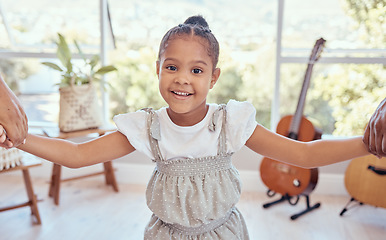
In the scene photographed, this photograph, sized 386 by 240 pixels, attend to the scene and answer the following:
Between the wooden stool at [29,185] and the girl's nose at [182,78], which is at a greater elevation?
the girl's nose at [182,78]

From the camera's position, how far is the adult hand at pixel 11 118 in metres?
1.04

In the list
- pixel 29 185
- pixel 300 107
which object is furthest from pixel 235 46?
pixel 29 185

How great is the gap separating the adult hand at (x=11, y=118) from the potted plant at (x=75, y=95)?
5.16 ft

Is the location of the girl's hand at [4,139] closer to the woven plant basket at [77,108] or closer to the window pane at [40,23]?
the woven plant basket at [77,108]

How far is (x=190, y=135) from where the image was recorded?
4.01 ft

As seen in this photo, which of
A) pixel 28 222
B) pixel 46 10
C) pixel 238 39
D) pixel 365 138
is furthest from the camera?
pixel 238 39

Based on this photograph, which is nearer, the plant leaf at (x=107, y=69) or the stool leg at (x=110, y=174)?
the plant leaf at (x=107, y=69)

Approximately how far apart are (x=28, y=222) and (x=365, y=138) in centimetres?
223

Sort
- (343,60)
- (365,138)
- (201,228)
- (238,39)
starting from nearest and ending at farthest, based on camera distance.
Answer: (365,138), (201,228), (343,60), (238,39)

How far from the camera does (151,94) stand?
16.1 ft

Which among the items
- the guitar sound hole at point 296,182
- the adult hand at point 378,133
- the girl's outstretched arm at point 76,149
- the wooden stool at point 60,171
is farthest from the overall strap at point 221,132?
the wooden stool at point 60,171

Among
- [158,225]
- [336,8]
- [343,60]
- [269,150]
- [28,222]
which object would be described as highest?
[336,8]

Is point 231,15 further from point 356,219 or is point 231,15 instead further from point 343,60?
point 356,219

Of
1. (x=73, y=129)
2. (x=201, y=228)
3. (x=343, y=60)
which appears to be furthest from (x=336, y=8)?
(x=201, y=228)
